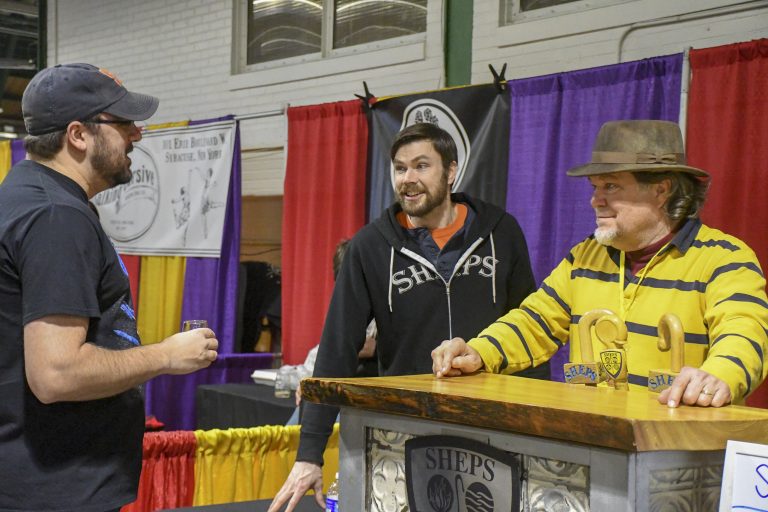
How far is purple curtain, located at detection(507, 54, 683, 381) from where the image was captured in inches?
190

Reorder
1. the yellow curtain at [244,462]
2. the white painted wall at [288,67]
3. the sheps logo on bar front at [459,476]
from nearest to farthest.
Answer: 1. the sheps logo on bar front at [459,476]
2. the yellow curtain at [244,462]
3. the white painted wall at [288,67]

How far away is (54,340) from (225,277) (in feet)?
18.1

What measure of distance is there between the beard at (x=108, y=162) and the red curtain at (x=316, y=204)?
4.35m

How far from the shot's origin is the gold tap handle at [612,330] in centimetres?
189

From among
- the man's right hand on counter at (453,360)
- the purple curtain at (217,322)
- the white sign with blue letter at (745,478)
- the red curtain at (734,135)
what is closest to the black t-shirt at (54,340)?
the man's right hand on counter at (453,360)

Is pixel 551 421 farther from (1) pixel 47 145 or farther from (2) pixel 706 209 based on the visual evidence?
(2) pixel 706 209

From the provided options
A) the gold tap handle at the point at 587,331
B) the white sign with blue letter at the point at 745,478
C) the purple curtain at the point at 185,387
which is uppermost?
the gold tap handle at the point at 587,331

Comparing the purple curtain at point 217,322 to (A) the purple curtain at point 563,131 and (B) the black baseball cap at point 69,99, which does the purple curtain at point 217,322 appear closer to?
(A) the purple curtain at point 563,131

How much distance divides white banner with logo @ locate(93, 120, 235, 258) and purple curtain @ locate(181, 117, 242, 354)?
54mm

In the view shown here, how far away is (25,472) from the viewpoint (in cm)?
192

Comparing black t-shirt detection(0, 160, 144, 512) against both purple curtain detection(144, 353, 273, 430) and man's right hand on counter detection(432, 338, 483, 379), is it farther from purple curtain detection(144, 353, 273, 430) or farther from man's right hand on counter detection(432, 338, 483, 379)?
purple curtain detection(144, 353, 273, 430)

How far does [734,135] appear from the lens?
4484 mm

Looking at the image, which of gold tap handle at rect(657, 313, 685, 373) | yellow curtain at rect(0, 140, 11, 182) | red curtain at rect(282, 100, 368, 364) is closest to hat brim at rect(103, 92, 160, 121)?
gold tap handle at rect(657, 313, 685, 373)

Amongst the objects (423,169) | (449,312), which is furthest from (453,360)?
(423,169)
